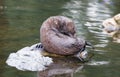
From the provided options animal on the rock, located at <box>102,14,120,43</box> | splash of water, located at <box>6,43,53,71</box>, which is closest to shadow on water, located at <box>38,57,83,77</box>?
splash of water, located at <box>6,43,53,71</box>

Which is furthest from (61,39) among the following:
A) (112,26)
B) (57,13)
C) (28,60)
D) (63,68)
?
(57,13)

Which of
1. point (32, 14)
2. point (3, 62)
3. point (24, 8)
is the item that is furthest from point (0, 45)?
point (24, 8)

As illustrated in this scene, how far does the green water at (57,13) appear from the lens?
24.9 ft

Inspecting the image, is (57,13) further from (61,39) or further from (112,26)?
(61,39)

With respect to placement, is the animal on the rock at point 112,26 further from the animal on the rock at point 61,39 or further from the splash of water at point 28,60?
the splash of water at point 28,60

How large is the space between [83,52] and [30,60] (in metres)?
1.30

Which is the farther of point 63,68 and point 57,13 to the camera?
point 57,13

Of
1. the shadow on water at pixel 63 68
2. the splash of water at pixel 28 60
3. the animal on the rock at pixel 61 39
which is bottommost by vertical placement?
the shadow on water at pixel 63 68

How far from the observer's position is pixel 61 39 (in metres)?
8.27

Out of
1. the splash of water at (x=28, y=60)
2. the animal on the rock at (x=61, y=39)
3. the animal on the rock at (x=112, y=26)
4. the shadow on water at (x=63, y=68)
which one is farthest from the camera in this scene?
the animal on the rock at (x=112, y=26)

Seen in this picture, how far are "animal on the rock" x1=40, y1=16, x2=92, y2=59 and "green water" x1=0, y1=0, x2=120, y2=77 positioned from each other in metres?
0.31

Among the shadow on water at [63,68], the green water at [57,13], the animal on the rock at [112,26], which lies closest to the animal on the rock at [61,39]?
the shadow on water at [63,68]

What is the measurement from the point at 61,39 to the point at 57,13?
6.12m

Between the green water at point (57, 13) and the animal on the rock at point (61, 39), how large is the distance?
12.3 inches
